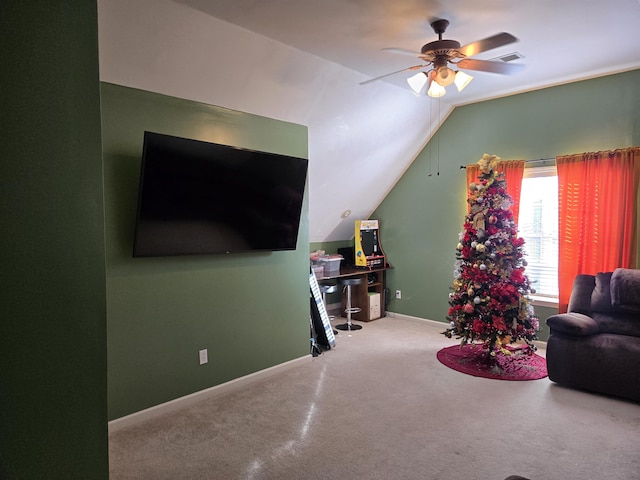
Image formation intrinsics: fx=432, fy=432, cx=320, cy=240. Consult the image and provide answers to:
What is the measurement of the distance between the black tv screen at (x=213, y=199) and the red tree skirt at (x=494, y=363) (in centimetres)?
207

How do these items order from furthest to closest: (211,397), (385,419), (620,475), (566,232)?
1. (566,232)
2. (211,397)
3. (385,419)
4. (620,475)

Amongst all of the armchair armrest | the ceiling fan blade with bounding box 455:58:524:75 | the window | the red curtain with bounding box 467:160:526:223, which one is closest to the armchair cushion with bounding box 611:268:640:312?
the armchair armrest

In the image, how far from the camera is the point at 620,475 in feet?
8.25

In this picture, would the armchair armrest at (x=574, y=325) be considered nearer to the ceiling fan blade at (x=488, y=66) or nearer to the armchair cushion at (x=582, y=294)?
the armchair cushion at (x=582, y=294)

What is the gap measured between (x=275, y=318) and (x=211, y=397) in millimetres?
919

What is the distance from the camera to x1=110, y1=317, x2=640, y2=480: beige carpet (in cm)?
260

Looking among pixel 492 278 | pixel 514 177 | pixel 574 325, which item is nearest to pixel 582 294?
pixel 574 325

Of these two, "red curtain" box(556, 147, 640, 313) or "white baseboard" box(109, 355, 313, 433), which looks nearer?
"white baseboard" box(109, 355, 313, 433)

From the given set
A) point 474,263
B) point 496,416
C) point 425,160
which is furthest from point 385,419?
point 425,160

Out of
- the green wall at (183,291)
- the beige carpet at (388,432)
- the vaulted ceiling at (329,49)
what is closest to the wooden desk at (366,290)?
the vaulted ceiling at (329,49)

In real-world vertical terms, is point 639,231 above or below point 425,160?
below

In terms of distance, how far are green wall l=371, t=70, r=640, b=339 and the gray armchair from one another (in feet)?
3.16

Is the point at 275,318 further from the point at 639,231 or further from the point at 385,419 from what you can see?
the point at 639,231

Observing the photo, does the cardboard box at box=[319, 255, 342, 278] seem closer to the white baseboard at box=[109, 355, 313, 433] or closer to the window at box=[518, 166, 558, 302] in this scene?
the white baseboard at box=[109, 355, 313, 433]
